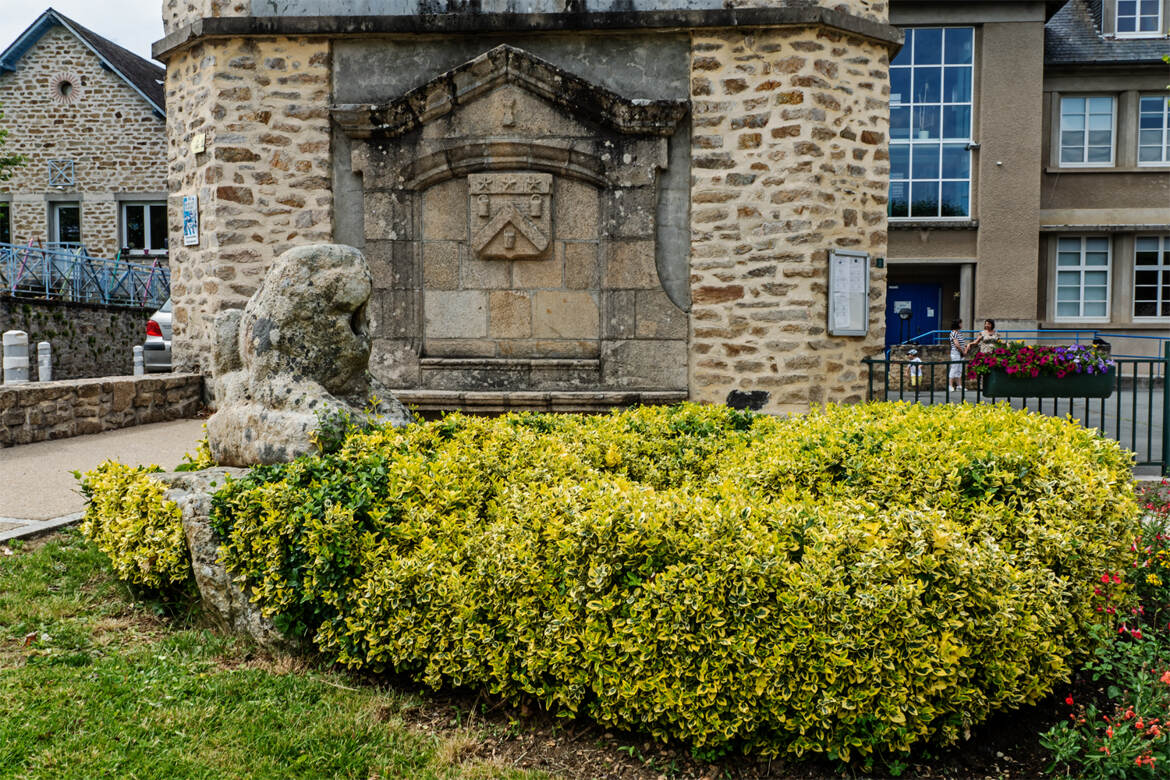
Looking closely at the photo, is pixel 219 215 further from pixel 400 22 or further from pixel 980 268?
pixel 980 268

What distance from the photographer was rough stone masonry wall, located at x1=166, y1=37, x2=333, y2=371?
8.87 m

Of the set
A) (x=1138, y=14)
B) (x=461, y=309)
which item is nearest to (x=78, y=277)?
(x=461, y=309)

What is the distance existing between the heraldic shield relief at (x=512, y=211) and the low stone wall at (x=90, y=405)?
380 cm

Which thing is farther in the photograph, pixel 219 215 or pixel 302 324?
pixel 219 215

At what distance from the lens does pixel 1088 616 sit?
3346 millimetres

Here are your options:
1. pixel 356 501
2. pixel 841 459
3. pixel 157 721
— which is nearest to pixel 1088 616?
pixel 841 459

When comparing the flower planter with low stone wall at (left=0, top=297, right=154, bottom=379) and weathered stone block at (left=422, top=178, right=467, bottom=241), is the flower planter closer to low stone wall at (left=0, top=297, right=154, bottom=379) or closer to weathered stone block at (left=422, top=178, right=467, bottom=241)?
weathered stone block at (left=422, top=178, right=467, bottom=241)

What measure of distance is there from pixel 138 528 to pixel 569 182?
18.6 ft

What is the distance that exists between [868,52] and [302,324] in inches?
276

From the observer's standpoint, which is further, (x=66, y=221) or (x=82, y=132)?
(x=66, y=221)

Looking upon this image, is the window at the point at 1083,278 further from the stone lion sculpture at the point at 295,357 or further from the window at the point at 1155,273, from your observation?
the stone lion sculpture at the point at 295,357

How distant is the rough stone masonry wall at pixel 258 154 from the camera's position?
8.87m

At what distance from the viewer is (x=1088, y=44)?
20.1m

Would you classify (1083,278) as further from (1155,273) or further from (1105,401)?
(1105,401)
